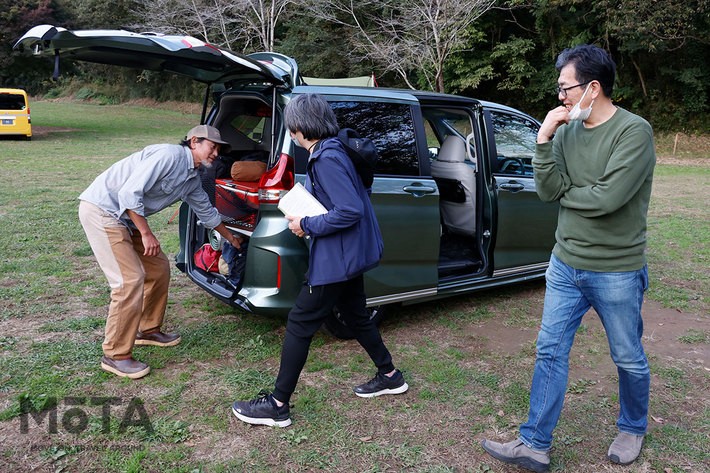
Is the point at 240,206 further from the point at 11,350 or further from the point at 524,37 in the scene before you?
the point at 524,37

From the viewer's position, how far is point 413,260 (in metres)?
4.18

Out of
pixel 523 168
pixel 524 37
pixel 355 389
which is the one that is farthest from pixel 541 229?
pixel 524 37

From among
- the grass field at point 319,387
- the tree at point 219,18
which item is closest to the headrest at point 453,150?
the grass field at point 319,387

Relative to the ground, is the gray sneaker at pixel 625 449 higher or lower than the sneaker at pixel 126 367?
higher

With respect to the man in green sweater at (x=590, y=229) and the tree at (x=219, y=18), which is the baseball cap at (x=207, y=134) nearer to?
the man in green sweater at (x=590, y=229)

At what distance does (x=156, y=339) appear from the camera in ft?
13.2

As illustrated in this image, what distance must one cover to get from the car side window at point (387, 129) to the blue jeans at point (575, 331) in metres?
1.64

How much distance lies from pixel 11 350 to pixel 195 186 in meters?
1.65

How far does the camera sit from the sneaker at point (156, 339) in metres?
4.01

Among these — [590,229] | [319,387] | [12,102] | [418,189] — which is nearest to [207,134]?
[418,189]

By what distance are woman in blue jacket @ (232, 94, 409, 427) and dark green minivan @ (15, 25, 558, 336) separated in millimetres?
651

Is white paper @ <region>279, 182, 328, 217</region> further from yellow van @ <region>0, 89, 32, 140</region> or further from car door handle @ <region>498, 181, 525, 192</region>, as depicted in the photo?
yellow van @ <region>0, 89, 32, 140</region>

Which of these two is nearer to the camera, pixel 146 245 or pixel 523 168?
pixel 146 245

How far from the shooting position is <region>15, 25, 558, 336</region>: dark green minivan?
3568mm
